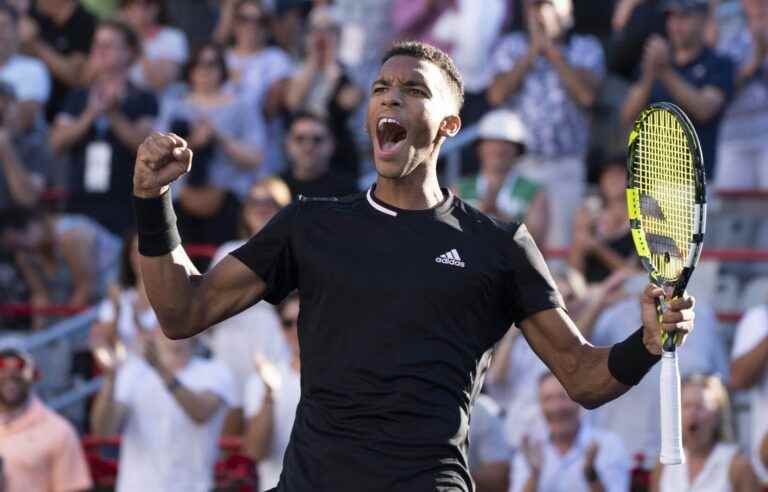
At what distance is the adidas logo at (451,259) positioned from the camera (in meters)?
4.91

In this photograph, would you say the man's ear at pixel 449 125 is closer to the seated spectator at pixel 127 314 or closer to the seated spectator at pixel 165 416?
the seated spectator at pixel 165 416

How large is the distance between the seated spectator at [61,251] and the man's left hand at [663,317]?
→ 6.86 meters

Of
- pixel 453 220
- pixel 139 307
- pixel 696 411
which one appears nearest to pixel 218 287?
pixel 453 220

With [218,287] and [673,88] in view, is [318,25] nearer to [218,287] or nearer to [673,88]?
[673,88]

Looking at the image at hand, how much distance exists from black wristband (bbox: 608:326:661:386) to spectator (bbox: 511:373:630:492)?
320 centimetres

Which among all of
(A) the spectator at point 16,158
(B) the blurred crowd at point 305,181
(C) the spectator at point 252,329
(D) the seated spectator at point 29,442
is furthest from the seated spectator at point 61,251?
(D) the seated spectator at point 29,442

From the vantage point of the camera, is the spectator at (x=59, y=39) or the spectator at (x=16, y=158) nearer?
the spectator at (x=16, y=158)

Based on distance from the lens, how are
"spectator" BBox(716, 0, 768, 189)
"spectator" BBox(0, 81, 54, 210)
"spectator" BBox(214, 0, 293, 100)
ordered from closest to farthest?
"spectator" BBox(716, 0, 768, 189)
"spectator" BBox(0, 81, 54, 210)
"spectator" BBox(214, 0, 293, 100)

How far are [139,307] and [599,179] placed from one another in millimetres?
3352

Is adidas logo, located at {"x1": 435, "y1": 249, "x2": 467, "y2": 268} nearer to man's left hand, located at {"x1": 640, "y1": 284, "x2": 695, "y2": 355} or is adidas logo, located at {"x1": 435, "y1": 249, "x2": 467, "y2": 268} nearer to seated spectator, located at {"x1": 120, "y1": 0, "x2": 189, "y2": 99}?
man's left hand, located at {"x1": 640, "y1": 284, "x2": 695, "y2": 355}

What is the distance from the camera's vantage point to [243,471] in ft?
28.5

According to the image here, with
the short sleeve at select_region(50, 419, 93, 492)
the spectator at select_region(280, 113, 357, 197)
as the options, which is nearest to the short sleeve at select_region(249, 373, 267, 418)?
the short sleeve at select_region(50, 419, 93, 492)

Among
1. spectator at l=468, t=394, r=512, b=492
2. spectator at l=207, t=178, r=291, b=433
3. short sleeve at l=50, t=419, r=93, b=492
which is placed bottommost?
short sleeve at l=50, t=419, r=93, b=492

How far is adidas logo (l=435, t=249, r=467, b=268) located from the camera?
4.91 metres
